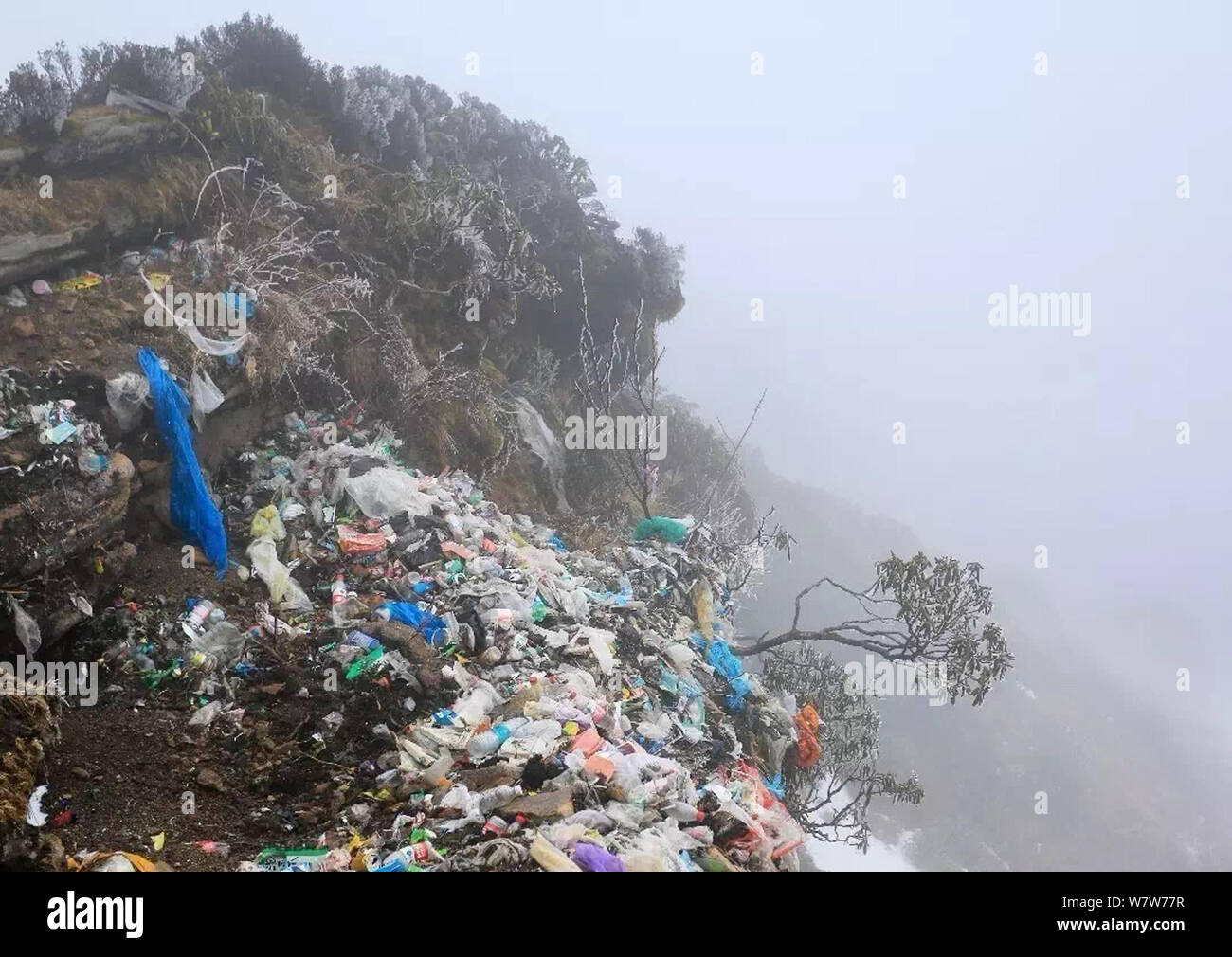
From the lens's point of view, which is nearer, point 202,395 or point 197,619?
point 197,619

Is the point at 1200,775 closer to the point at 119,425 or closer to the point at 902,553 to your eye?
the point at 902,553

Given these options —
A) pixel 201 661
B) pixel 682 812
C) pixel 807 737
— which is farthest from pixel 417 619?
pixel 807 737

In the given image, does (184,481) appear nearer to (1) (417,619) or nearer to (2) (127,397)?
(2) (127,397)

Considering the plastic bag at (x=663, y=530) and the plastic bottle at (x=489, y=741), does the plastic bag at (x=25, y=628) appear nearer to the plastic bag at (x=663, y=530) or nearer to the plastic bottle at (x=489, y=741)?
the plastic bottle at (x=489, y=741)

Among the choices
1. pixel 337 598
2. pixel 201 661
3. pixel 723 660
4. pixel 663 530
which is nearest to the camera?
pixel 201 661

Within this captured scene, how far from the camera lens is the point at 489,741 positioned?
3980 mm

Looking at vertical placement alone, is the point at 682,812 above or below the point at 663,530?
below

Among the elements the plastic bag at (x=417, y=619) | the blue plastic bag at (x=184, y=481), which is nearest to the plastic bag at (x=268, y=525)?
the blue plastic bag at (x=184, y=481)

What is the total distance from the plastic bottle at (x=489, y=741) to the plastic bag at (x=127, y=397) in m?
3.67

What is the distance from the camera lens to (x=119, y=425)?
512cm

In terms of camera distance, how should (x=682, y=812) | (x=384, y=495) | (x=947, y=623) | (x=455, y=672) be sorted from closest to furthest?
(x=682, y=812)
(x=455, y=672)
(x=384, y=495)
(x=947, y=623)

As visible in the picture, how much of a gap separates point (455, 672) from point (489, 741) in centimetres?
78
